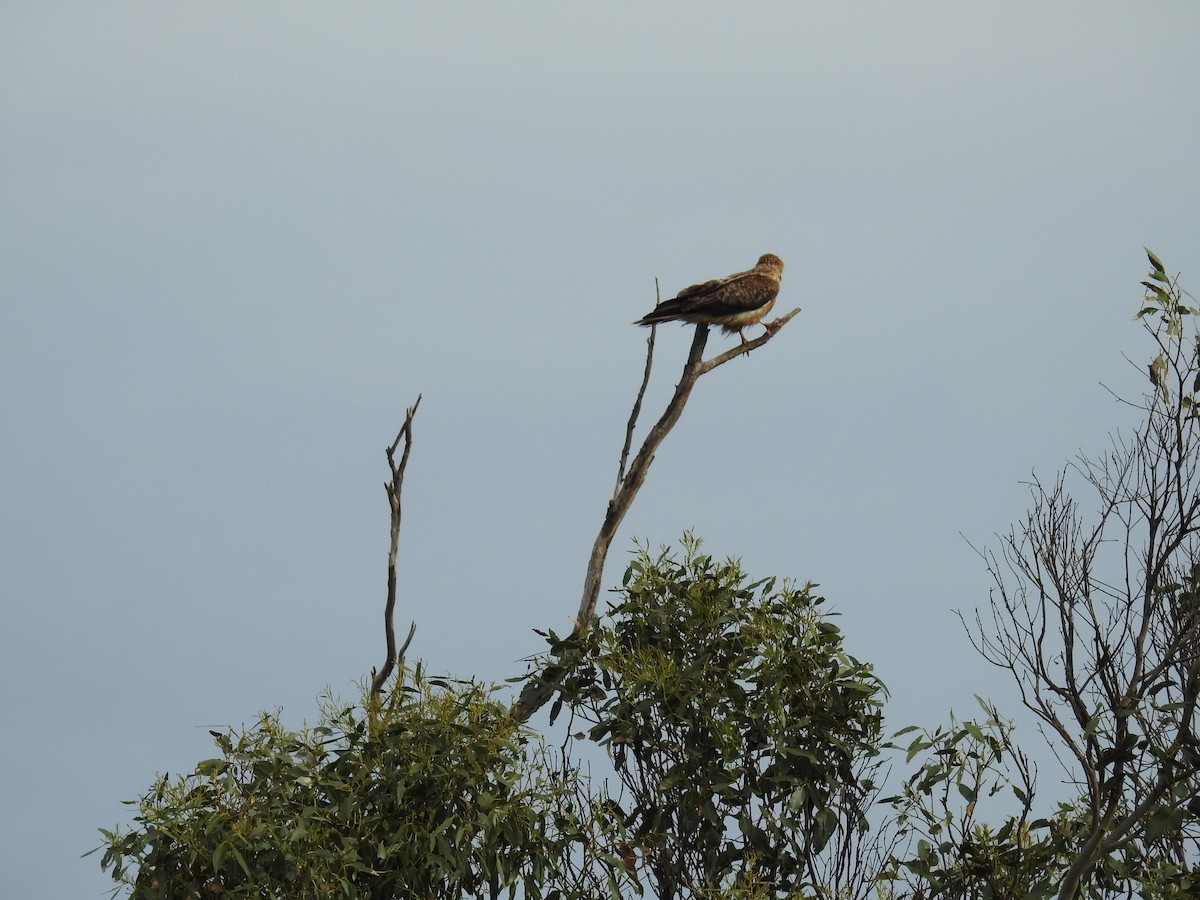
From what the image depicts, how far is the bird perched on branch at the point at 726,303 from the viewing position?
7680 mm

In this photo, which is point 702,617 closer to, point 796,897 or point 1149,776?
point 796,897

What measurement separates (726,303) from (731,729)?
3.65m

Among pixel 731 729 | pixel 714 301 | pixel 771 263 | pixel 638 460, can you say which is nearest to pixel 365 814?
pixel 731 729

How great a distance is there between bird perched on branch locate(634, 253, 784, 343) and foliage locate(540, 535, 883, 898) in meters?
3.02

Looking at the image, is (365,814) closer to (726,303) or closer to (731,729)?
(731,729)

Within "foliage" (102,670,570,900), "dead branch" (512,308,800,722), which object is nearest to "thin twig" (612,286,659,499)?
"dead branch" (512,308,800,722)

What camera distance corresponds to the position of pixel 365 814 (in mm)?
4637

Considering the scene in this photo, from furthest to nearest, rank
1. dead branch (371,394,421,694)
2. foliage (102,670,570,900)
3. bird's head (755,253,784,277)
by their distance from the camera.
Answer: bird's head (755,253,784,277) < dead branch (371,394,421,694) < foliage (102,670,570,900)

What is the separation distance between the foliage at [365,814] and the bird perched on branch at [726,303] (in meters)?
3.49

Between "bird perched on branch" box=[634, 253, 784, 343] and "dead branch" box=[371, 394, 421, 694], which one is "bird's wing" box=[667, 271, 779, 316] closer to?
"bird perched on branch" box=[634, 253, 784, 343]

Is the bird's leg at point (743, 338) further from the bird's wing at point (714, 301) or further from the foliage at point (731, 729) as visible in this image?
the foliage at point (731, 729)

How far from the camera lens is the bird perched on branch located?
25.2 feet

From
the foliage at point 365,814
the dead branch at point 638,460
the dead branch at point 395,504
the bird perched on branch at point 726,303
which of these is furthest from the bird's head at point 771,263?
the foliage at point 365,814

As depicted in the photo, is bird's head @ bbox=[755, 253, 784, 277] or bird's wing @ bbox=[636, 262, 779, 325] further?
bird's head @ bbox=[755, 253, 784, 277]
